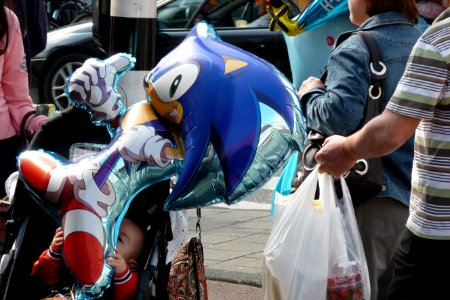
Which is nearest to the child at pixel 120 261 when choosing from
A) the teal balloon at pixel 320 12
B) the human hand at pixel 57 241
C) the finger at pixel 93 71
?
the human hand at pixel 57 241

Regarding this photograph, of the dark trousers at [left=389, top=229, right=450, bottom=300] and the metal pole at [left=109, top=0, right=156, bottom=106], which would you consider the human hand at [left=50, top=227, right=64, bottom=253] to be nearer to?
the dark trousers at [left=389, top=229, right=450, bottom=300]

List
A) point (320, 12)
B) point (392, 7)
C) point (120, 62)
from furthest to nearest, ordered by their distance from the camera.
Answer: point (320, 12) < point (392, 7) < point (120, 62)

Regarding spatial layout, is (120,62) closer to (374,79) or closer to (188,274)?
(188,274)

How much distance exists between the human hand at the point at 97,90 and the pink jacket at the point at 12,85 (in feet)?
2.73

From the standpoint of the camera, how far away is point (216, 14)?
12.2m

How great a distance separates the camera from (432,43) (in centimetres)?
315

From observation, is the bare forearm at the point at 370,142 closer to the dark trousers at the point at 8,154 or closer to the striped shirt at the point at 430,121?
the striped shirt at the point at 430,121

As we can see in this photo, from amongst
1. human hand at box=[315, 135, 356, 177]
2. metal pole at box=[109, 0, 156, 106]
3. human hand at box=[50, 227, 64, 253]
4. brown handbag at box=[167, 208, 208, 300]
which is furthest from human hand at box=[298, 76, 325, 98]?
metal pole at box=[109, 0, 156, 106]

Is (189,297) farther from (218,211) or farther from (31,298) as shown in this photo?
(218,211)

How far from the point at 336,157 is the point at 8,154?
5.40 ft

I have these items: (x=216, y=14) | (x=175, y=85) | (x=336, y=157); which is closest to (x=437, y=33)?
(x=336, y=157)

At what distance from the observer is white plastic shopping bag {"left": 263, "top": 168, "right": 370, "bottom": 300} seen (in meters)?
3.85

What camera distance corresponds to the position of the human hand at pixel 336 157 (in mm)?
3471

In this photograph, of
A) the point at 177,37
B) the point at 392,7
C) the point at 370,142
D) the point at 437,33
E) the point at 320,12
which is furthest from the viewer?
the point at 177,37
